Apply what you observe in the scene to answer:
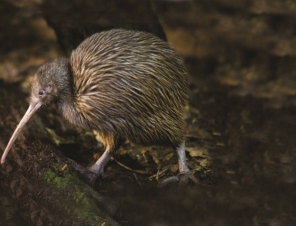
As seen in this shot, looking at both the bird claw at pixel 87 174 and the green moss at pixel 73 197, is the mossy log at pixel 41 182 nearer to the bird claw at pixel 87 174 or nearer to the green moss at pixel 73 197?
the green moss at pixel 73 197

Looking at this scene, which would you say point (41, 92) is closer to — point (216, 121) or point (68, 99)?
point (68, 99)

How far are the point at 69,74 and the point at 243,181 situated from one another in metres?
1.52

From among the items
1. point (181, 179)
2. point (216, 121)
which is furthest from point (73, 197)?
point (216, 121)

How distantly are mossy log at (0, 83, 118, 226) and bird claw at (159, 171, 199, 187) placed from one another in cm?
68

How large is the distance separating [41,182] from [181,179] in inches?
42.2

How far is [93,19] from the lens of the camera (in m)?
5.58

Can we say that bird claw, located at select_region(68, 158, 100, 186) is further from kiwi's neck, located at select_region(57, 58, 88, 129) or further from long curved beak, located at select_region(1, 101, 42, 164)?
long curved beak, located at select_region(1, 101, 42, 164)

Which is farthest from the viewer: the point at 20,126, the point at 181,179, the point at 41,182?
the point at 181,179

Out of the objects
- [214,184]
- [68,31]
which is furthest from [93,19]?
[214,184]

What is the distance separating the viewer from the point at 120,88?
3.68 meters

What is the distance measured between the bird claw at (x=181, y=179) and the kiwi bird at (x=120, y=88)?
0.30 meters

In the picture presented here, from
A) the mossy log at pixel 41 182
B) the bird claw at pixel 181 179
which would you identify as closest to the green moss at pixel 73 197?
the mossy log at pixel 41 182

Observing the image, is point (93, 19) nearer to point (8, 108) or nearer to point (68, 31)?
point (68, 31)

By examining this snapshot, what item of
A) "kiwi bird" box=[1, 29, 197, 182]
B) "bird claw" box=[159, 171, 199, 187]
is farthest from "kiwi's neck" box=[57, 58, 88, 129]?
"bird claw" box=[159, 171, 199, 187]
